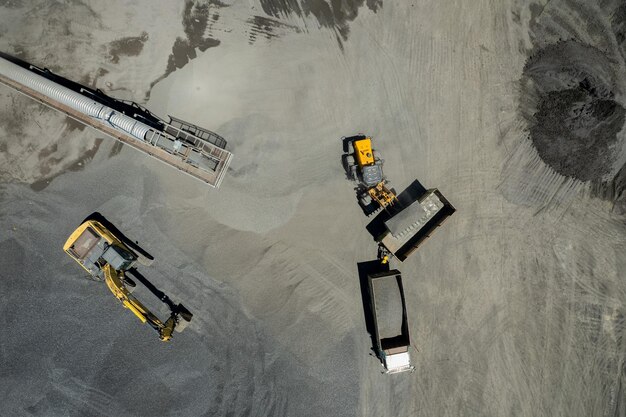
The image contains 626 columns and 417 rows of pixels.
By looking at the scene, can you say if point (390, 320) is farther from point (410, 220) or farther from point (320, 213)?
point (320, 213)

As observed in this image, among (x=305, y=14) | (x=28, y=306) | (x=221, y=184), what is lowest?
(x=28, y=306)

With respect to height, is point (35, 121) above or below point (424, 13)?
below

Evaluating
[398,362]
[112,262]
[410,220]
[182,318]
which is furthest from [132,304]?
[410,220]

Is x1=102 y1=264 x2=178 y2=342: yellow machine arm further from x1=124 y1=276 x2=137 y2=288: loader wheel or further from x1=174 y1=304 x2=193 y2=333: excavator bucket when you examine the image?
x1=124 y1=276 x2=137 y2=288: loader wheel

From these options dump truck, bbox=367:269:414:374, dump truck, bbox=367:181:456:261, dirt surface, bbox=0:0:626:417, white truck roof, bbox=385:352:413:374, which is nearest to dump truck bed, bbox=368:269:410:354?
dump truck, bbox=367:269:414:374

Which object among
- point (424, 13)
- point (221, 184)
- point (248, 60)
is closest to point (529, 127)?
point (424, 13)

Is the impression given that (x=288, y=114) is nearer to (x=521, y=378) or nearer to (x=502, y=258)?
(x=502, y=258)
